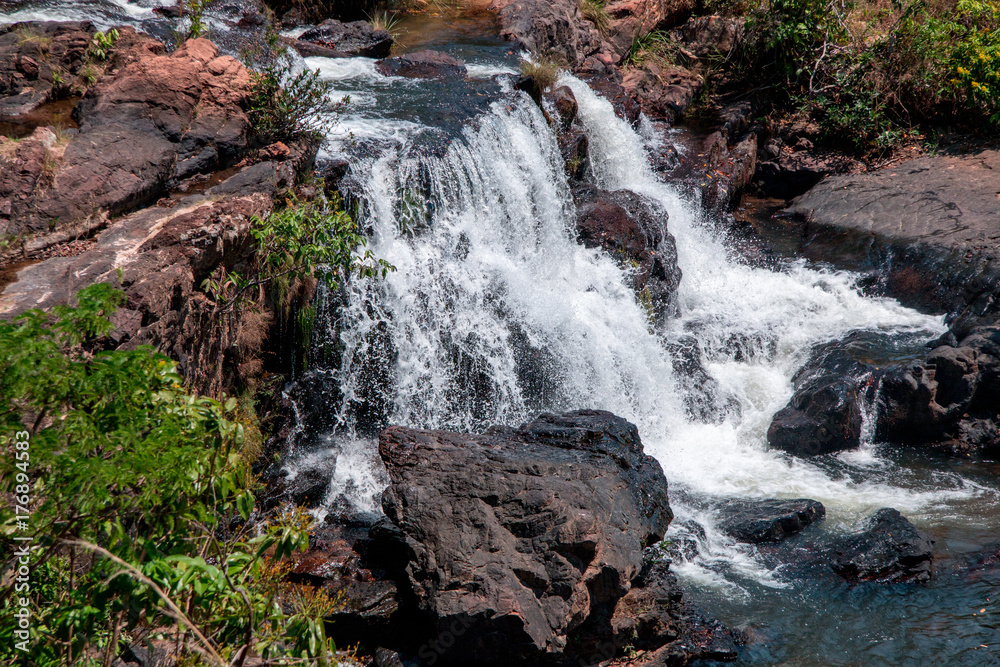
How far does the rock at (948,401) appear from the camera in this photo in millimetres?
7223

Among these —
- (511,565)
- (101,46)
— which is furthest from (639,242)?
(101,46)

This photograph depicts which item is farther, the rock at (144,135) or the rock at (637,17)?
the rock at (637,17)

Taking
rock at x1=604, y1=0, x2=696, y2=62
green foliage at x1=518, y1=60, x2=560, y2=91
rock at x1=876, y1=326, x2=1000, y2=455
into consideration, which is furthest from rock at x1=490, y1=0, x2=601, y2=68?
rock at x1=876, y1=326, x2=1000, y2=455

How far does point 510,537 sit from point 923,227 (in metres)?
8.11

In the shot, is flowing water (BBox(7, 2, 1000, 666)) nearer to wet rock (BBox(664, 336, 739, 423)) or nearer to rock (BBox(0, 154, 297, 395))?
wet rock (BBox(664, 336, 739, 423))

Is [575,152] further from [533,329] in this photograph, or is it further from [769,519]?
[769,519]

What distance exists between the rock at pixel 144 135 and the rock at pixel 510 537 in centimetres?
294

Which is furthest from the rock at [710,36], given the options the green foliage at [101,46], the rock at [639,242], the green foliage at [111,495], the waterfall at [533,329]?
the green foliage at [111,495]

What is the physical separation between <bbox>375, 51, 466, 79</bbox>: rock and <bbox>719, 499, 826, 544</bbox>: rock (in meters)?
7.52

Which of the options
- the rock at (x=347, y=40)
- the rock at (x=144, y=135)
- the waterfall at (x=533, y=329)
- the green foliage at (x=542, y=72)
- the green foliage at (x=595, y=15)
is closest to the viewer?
the rock at (x=144, y=135)

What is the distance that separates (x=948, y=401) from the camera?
23.9 feet

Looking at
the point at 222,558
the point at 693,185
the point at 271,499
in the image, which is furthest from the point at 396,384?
the point at 693,185

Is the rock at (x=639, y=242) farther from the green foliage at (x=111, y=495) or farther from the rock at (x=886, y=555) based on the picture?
the green foliage at (x=111, y=495)

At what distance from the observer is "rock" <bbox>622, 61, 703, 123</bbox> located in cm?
1200
